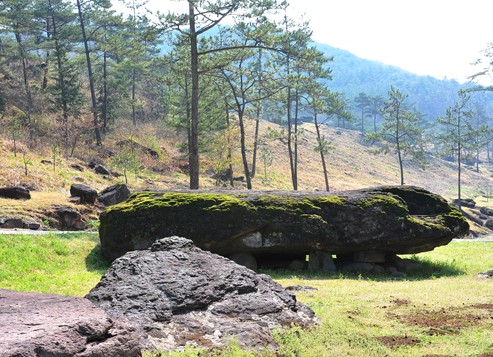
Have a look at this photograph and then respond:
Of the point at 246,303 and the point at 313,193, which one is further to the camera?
the point at 313,193

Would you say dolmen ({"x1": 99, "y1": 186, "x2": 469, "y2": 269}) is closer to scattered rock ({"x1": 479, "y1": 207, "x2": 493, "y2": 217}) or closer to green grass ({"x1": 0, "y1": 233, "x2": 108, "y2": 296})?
green grass ({"x1": 0, "y1": 233, "x2": 108, "y2": 296})

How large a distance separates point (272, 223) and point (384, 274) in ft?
13.1

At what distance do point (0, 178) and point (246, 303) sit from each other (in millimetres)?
23311

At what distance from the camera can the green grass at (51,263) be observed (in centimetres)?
1227

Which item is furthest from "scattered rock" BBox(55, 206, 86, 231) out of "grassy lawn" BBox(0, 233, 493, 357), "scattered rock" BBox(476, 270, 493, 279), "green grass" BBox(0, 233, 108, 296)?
"scattered rock" BBox(476, 270, 493, 279)

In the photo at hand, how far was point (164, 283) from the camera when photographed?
8.00 meters

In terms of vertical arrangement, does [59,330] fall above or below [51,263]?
above

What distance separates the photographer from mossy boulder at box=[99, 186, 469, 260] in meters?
15.3

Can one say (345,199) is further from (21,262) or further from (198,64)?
(198,64)

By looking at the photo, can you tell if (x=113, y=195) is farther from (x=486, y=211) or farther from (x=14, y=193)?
(x=486, y=211)

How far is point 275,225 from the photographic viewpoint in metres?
15.4

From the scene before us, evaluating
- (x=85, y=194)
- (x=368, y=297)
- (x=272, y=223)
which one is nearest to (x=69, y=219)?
(x=85, y=194)

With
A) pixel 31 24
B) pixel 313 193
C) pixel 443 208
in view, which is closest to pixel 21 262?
pixel 313 193

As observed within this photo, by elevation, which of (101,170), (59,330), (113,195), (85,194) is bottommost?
(59,330)
